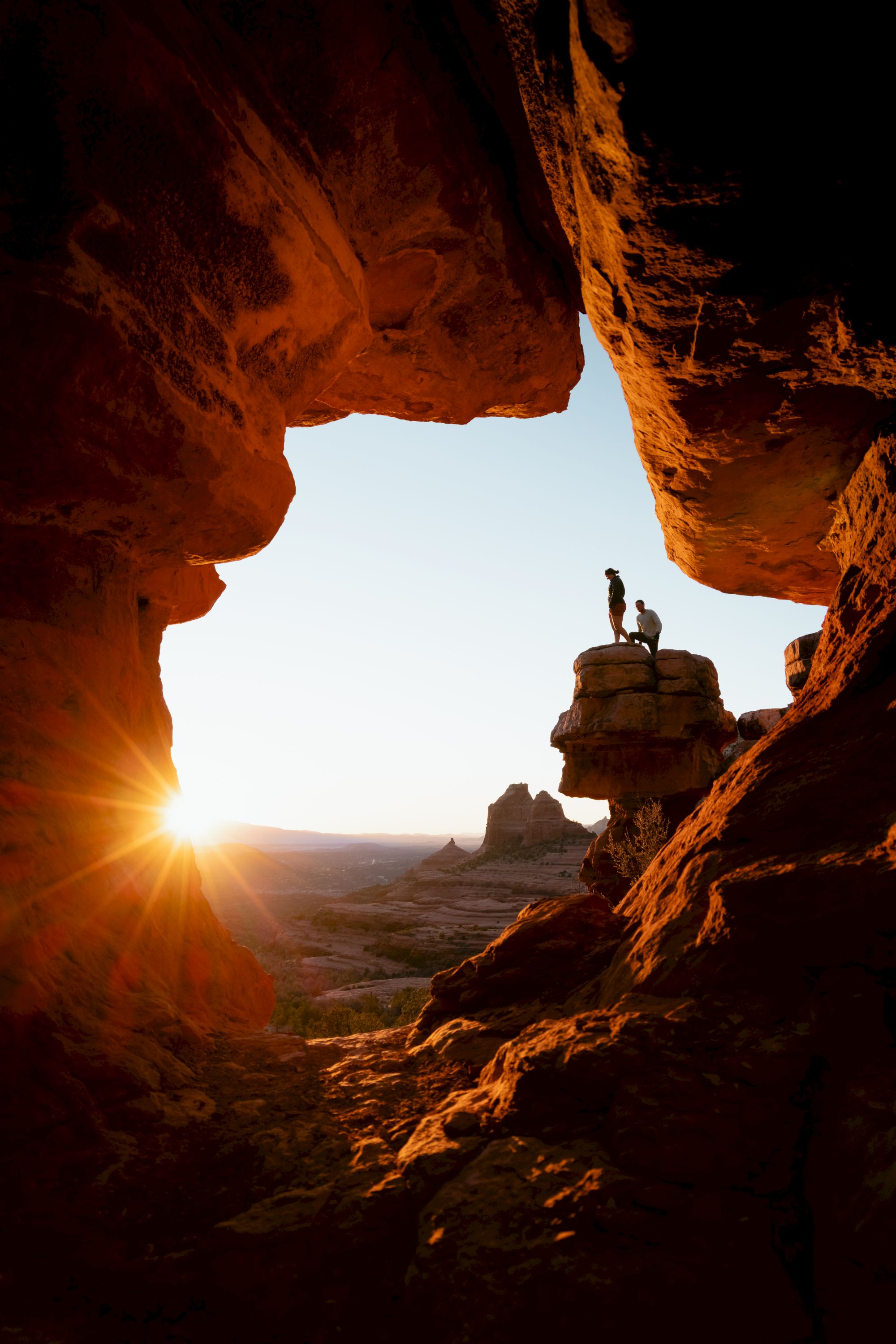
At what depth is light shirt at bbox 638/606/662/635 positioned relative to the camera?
20.5 meters

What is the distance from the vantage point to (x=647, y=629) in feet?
67.5

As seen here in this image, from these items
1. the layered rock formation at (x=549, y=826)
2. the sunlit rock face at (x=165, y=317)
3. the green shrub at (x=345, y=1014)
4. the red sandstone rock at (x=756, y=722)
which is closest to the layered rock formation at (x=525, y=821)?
the layered rock formation at (x=549, y=826)

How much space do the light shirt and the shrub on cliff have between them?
5485 mm

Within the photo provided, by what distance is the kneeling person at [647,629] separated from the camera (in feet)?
66.8

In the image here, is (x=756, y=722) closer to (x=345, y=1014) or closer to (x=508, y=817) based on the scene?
(x=345, y=1014)

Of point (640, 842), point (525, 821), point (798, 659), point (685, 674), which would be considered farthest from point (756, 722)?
point (525, 821)

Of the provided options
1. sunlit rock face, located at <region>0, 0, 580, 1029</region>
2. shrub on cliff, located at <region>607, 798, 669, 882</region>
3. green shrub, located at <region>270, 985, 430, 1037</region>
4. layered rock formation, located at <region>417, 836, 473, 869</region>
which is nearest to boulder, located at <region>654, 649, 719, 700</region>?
shrub on cliff, located at <region>607, 798, 669, 882</region>

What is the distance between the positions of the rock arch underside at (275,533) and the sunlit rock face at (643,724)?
47.9 feet

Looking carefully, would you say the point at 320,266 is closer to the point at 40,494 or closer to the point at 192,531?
the point at 192,531

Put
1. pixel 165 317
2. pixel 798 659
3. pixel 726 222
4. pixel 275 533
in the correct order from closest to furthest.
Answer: pixel 726 222
pixel 165 317
pixel 275 533
pixel 798 659

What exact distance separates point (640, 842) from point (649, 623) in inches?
286

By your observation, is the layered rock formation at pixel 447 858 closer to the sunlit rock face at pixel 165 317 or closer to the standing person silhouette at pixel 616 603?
the standing person silhouette at pixel 616 603

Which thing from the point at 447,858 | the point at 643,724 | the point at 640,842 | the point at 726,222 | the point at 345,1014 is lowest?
the point at 447,858

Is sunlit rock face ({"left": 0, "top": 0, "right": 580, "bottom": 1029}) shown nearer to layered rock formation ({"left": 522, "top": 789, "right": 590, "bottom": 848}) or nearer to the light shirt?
the light shirt
